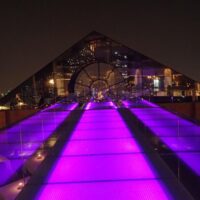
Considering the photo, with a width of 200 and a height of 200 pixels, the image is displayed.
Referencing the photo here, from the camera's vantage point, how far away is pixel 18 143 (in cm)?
367

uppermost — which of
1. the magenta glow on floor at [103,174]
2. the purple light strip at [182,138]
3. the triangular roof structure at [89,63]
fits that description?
the triangular roof structure at [89,63]

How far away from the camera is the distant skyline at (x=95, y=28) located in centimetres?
1136

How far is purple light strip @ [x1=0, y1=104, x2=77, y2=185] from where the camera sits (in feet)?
9.52

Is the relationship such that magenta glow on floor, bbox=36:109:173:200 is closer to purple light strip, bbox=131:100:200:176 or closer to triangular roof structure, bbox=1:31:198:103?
purple light strip, bbox=131:100:200:176

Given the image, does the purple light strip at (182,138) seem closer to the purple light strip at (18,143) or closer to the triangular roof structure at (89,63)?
the purple light strip at (18,143)

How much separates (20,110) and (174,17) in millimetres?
6617

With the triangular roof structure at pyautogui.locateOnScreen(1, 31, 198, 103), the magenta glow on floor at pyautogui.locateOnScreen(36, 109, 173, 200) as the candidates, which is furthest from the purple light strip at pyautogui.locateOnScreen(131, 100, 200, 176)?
the triangular roof structure at pyautogui.locateOnScreen(1, 31, 198, 103)

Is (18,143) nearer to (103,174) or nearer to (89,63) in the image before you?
(103,174)

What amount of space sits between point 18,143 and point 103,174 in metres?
1.56

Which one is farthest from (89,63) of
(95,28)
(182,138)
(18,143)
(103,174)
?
(103,174)

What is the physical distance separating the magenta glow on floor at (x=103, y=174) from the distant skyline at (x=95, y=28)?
8.39 meters

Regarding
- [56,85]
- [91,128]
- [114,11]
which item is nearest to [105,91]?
[56,85]

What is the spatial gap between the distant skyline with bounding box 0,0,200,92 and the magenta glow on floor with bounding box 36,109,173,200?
8390 millimetres

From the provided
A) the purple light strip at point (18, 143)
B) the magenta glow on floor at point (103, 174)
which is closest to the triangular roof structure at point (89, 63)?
the purple light strip at point (18, 143)
